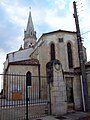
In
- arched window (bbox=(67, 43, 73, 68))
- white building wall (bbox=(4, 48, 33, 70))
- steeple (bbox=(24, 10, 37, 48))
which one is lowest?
arched window (bbox=(67, 43, 73, 68))

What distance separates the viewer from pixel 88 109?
12.3 m

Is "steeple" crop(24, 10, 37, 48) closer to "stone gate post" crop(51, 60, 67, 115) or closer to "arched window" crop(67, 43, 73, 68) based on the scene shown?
"arched window" crop(67, 43, 73, 68)

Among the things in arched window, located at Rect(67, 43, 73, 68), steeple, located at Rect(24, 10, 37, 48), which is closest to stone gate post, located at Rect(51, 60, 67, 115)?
arched window, located at Rect(67, 43, 73, 68)

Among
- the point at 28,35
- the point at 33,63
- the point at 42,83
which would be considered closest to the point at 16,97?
the point at 42,83

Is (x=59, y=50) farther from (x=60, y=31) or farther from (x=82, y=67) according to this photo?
(x=82, y=67)

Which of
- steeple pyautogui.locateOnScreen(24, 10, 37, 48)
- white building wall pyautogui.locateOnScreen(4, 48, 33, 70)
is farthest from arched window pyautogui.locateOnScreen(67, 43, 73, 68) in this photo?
steeple pyautogui.locateOnScreen(24, 10, 37, 48)

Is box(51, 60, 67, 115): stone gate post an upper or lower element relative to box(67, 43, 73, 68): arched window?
lower

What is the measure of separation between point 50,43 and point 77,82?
1542 cm

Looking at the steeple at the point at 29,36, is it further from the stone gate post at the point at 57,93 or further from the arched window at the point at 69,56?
the stone gate post at the point at 57,93

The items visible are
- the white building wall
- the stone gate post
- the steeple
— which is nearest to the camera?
the stone gate post

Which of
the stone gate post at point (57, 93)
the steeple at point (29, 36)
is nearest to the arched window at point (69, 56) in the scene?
the stone gate post at point (57, 93)

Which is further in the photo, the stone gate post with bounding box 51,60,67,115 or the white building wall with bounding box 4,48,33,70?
the white building wall with bounding box 4,48,33,70

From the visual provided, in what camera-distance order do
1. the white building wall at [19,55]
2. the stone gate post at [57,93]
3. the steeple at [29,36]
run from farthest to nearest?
the steeple at [29,36], the white building wall at [19,55], the stone gate post at [57,93]

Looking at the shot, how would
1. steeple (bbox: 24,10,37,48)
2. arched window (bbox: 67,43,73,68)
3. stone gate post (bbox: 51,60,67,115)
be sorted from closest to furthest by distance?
stone gate post (bbox: 51,60,67,115) < arched window (bbox: 67,43,73,68) < steeple (bbox: 24,10,37,48)
